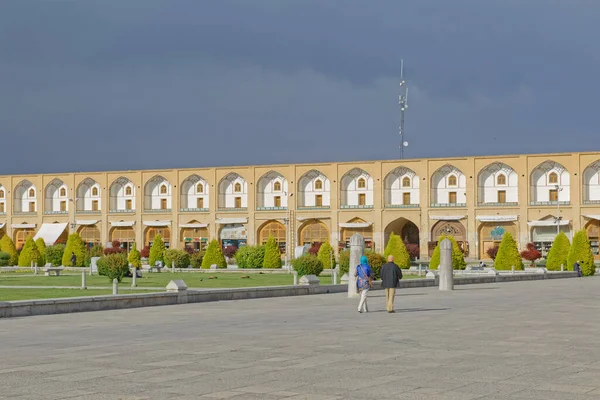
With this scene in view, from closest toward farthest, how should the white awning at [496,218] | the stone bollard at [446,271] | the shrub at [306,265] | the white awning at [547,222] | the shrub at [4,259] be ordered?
the stone bollard at [446,271] < the shrub at [306,265] < the shrub at [4,259] < the white awning at [547,222] < the white awning at [496,218]

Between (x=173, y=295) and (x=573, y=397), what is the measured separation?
11692 mm

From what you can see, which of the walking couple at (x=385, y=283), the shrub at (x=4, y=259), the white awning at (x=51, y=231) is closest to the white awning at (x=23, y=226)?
the white awning at (x=51, y=231)

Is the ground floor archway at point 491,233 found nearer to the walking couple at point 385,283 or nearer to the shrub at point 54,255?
the shrub at point 54,255

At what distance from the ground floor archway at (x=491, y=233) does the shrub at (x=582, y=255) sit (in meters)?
17.3

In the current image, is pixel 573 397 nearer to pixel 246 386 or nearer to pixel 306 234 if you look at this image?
pixel 246 386

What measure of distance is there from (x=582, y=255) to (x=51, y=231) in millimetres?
42567

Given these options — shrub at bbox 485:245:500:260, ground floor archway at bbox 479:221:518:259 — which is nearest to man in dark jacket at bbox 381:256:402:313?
shrub at bbox 485:245:500:260

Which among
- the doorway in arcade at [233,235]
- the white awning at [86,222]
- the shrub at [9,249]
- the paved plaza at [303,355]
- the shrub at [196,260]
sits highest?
the white awning at [86,222]

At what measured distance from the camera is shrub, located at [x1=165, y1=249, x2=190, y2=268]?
3988 cm

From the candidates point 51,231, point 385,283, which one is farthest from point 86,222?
point 385,283

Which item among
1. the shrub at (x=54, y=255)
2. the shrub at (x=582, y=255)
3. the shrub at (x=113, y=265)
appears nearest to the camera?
the shrub at (x=113, y=265)

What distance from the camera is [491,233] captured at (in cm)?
5594

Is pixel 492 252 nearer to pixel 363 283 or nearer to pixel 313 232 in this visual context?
pixel 313 232

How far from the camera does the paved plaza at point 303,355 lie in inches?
245
